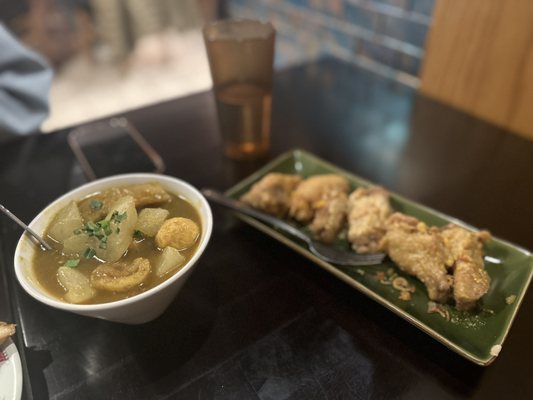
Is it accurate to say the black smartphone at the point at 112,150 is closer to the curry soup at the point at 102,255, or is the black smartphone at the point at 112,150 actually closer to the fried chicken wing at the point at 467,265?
the curry soup at the point at 102,255

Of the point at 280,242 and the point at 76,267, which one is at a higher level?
the point at 76,267

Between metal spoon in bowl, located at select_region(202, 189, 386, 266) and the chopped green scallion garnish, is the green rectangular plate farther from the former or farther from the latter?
the chopped green scallion garnish

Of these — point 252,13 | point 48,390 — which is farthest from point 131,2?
point 48,390

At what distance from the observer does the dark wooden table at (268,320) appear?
2.83ft

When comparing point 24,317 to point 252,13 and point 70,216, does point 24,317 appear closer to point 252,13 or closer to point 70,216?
point 70,216

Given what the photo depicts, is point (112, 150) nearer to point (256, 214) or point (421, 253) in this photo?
point (256, 214)

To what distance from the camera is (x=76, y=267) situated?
88 centimetres

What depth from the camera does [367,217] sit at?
1.15 m

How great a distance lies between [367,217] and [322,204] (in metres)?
0.14

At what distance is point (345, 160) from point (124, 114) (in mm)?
934

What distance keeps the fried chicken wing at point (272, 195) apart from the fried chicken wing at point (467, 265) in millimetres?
440

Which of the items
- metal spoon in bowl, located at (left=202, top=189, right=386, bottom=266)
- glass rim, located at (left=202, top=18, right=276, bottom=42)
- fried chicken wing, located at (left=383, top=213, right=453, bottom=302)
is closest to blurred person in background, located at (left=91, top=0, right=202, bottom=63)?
glass rim, located at (left=202, top=18, right=276, bottom=42)

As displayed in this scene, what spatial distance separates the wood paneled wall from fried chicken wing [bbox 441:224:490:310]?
825mm

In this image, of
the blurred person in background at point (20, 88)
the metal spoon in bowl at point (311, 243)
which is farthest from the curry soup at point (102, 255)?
the blurred person in background at point (20, 88)
